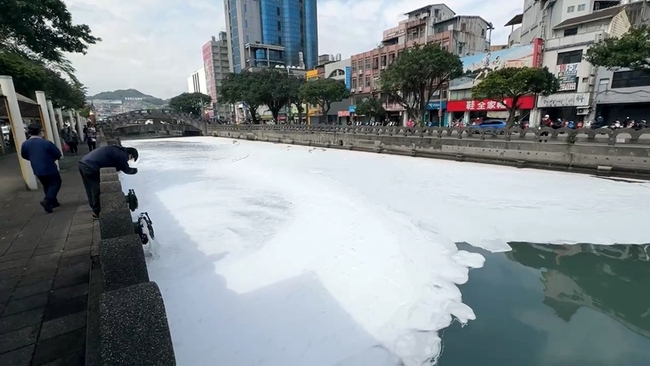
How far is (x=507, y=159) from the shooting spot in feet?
42.4

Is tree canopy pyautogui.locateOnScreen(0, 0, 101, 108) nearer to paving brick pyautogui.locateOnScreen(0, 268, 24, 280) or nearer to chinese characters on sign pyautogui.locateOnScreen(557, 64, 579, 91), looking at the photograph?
paving brick pyautogui.locateOnScreen(0, 268, 24, 280)

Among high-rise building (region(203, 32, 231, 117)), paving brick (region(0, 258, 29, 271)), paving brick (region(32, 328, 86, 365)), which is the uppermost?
high-rise building (region(203, 32, 231, 117))

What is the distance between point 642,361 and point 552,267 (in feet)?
5.93

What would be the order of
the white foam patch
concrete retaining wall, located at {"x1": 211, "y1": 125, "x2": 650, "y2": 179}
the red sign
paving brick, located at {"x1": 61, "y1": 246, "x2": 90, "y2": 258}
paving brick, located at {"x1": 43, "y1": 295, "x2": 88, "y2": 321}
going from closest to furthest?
paving brick, located at {"x1": 43, "y1": 295, "x2": 88, "y2": 321} → the white foam patch → paving brick, located at {"x1": 61, "y1": 246, "x2": 90, "y2": 258} → concrete retaining wall, located at {"x1": 211, "y1": 125, "x2": 650, "y2": 179} → the red sign

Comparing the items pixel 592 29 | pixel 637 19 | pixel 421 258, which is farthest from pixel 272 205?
pixel 637 19

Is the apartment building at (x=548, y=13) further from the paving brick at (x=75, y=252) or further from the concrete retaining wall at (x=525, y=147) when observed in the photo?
the paving brick at (x=75, y=252)

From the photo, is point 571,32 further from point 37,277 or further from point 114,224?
point 37,277

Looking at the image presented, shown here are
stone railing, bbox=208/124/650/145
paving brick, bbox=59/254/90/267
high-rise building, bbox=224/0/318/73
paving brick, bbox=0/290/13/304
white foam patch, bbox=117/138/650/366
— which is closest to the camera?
paving brick, bbox=0/290/13/304

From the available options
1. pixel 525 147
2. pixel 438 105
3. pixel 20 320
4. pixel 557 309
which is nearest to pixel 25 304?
pixel 20 320

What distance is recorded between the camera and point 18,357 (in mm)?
2299

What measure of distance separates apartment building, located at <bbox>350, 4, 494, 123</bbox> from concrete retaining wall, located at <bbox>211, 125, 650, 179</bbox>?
16.7 meters

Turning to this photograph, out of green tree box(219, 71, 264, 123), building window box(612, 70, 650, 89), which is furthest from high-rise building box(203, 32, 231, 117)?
building window box(612, 70, 650, 89)

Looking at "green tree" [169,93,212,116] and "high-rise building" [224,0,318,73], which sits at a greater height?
"high-rise building" [224,0,318,73]

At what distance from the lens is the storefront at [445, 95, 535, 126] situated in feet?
85.7
